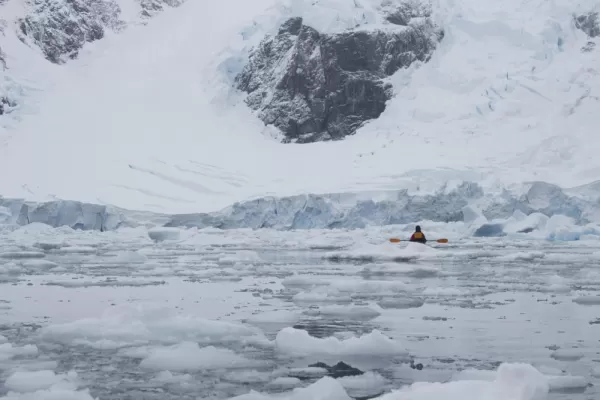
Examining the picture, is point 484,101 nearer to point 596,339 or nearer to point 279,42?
point 279,42

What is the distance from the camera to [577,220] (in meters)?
24.0

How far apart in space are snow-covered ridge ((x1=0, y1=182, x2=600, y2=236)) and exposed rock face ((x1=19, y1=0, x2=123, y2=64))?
24.5 m

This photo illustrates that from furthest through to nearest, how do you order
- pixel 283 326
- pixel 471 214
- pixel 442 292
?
pixel 471 214
pixel 442 292
pixel 283 326

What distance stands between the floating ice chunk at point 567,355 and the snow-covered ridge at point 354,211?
1772 cm

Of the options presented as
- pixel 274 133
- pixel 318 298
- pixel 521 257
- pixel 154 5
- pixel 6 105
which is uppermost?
pixel 154 5

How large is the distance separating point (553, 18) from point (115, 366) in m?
39.0

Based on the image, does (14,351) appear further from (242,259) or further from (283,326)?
(242,259)

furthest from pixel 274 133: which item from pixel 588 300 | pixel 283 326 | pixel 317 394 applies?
pixel 317 394

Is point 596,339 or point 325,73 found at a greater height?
point 325,73

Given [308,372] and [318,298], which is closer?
[308,372]

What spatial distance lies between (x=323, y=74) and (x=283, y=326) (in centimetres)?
4253

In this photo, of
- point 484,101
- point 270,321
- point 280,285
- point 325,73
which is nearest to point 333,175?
point 484,101

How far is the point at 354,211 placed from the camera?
2720 cm

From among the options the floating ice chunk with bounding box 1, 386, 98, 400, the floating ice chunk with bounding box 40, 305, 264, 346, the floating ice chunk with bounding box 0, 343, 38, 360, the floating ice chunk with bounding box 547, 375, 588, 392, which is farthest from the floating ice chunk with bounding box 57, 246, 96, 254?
the floating ice chunk with bounding box 547, 375, 588, 392
